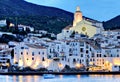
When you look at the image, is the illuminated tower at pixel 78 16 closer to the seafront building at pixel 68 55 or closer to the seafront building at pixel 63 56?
the seafront building at pixel 63 56

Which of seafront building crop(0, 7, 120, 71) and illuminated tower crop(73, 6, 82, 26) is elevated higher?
illuminated tower crop(73, 6, 82, 26)

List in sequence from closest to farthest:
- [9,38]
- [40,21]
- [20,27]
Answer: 1. [9,38]
2. [20,27]
3. [40,21]

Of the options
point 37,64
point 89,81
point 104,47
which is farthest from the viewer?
point 104,47

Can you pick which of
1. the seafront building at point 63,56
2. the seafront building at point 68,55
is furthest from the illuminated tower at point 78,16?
the seafront building at point 68,55

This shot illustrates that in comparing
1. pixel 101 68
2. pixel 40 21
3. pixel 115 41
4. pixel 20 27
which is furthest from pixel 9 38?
pixel 40 21

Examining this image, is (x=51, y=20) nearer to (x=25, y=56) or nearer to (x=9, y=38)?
(x=9, y=38)

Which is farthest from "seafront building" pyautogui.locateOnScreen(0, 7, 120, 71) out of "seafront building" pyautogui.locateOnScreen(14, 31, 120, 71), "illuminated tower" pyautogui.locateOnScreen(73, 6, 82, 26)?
"illuminated tower" pyautogui.locateOnScreen(73, 6, 82, 26)

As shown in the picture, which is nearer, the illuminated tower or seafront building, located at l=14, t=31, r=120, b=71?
seafront building, located at l=14, t=31, r=120, b=71

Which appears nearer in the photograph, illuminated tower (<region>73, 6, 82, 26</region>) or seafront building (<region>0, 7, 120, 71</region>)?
seafront building (<region>0, 7, 120, 71</region>)

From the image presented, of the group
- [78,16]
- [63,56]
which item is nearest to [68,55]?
[63,56]

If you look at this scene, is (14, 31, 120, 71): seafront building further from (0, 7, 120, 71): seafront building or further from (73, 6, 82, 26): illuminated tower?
(73, 6, 82, 26): illuminated tower

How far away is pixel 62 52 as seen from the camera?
6325 cm

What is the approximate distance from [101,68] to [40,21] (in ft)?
174

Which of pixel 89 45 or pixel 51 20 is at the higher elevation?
pixel 51 20
